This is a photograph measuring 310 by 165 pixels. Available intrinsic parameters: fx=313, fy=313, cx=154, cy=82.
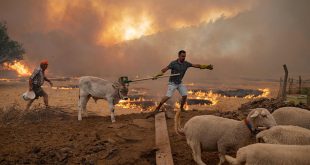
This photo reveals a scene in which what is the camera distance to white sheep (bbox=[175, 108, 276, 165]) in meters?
6.75

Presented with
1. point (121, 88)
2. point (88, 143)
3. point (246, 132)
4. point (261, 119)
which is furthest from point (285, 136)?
point (121, 88)

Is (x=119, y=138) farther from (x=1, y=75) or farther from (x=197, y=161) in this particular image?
(x=1, y=75)

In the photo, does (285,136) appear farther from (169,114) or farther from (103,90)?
(103,90)

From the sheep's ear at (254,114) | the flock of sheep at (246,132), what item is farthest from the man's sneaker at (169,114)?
the sheep's ear at (254,114)

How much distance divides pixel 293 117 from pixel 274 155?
3.29 meters

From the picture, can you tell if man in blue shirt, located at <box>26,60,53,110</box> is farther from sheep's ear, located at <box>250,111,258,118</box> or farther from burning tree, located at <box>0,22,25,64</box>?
burning tree, located at <box>0,22,25,64</box>

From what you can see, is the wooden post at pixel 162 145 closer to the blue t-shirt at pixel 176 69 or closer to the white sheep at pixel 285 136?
the blue t-shirt at pixel 176 69

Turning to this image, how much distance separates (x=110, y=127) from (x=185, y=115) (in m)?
3.11

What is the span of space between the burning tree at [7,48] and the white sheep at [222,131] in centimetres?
4014

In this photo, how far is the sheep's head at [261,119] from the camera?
6629 mm

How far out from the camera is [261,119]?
6715 millimetres

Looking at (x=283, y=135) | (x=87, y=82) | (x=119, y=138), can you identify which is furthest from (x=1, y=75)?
(x=283, y=135)

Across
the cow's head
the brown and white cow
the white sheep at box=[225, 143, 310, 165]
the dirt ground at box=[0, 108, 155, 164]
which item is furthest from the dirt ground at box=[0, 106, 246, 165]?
the white sheep at box=[225, 143, 310, 165]

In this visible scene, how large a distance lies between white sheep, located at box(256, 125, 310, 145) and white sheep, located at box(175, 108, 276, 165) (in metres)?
0.33
